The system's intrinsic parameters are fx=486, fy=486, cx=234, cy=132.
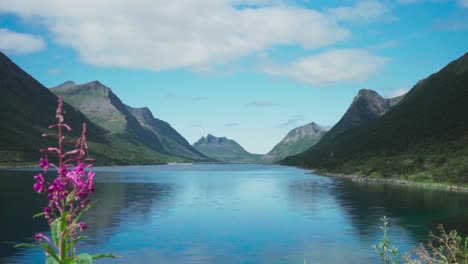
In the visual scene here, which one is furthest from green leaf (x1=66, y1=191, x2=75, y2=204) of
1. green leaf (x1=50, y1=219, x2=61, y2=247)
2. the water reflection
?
the water reflection

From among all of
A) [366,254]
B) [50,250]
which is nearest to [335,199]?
[366,254]

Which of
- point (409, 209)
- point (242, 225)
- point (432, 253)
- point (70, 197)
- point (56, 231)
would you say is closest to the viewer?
point (70, 197)

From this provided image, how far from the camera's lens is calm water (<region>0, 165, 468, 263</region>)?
172ft

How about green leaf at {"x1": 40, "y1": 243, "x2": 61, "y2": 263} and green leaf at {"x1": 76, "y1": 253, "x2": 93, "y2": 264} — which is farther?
green leaf at {"x1": 76, "y1": 253, "x2": 93, "y2": 264}

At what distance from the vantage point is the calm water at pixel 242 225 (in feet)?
172

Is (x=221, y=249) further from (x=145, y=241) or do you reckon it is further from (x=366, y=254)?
(x=366, y=254)

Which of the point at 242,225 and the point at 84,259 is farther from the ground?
the point at 84,259

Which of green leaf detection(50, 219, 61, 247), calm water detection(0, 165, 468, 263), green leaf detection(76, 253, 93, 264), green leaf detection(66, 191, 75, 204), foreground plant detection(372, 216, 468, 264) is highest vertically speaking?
green leaf detection(66, 191, 75, 204)

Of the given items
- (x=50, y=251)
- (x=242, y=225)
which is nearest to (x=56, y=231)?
(x=50, y=251)

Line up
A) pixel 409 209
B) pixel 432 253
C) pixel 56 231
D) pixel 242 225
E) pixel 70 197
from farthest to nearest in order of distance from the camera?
pixel 409 209 < pixel 242 225 < pixel 432 253 < pixel 56 231 < pixel 70 197

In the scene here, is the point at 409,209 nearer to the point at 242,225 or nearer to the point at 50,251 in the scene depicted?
the point at 242,225

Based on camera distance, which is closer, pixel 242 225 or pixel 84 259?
pixel 84 259

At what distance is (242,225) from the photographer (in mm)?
75125

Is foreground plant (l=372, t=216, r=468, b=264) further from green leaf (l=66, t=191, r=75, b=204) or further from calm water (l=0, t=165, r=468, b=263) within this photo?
calm water (l=0, t=165, r=468, b=263)
